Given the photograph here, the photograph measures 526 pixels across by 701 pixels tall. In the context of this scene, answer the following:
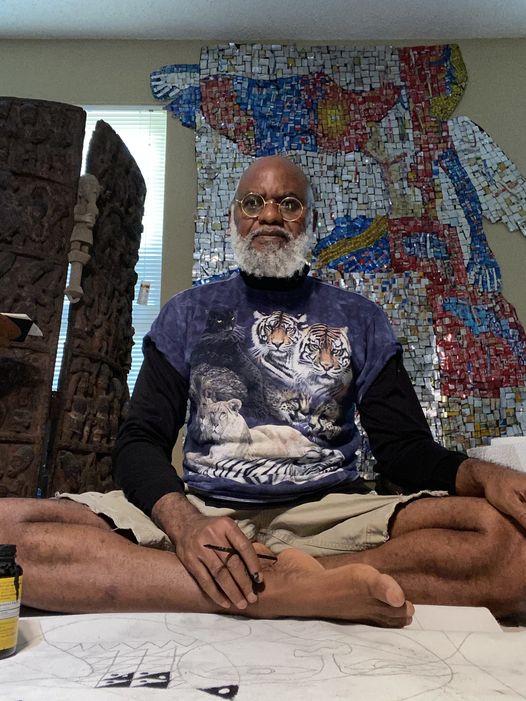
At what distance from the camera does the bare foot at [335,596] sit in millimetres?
985

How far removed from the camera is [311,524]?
1.42 m

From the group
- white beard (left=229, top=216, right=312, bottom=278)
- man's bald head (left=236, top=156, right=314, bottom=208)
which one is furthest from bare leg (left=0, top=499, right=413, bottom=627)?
man's bald head (left=236, top=156, right=314, bottom=208)

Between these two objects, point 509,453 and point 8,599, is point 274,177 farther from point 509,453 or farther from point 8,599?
point 8,599

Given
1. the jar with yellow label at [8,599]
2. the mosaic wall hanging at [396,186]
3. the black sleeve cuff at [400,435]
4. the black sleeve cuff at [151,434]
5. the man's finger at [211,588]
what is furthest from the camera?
the mosaic wall hanging at [396,186]

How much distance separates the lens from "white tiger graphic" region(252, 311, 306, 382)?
1562 mm

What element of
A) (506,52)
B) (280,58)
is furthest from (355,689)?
(506,52)

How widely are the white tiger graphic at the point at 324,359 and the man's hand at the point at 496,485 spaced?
357 mm

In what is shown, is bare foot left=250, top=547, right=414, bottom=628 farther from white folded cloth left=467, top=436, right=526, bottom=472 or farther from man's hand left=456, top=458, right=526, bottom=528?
white folded cloth left=467, top=436, right=526, bottom=472

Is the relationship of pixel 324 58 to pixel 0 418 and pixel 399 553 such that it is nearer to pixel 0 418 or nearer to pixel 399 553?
pixel 0 418

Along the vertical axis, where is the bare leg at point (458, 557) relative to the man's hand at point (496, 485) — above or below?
below

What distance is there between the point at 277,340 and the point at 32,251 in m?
1.06

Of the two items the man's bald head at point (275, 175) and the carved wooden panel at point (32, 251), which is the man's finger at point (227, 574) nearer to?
the man's bald head at point (275, 175)

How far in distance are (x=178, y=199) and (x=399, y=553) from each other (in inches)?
89.4

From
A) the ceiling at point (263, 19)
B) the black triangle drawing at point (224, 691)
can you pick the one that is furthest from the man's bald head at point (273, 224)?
the ceiling at point (263, 19)
